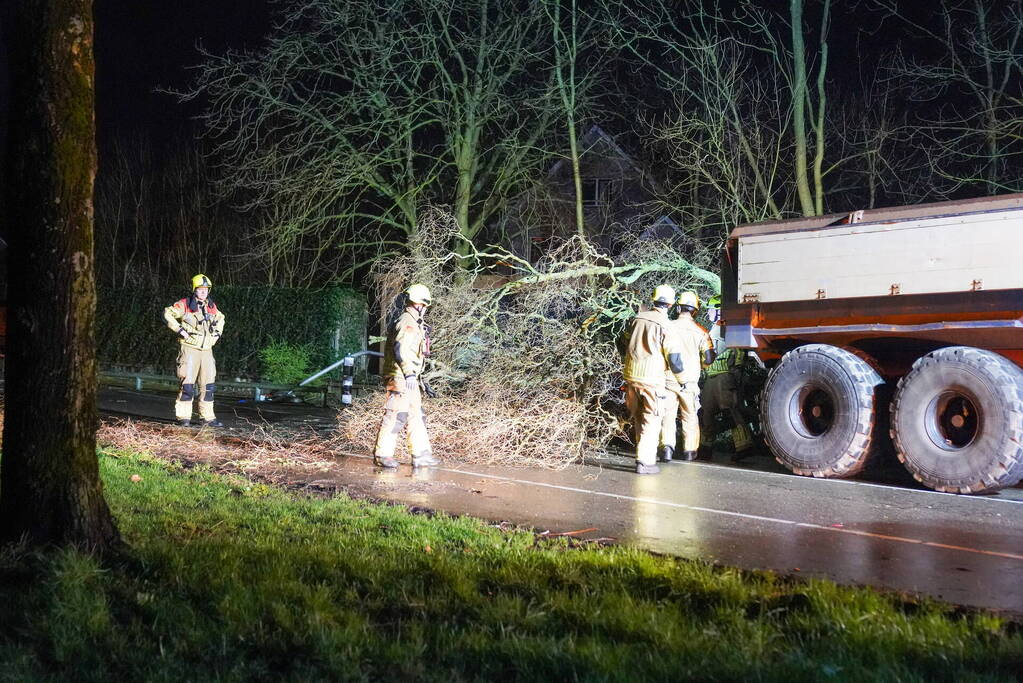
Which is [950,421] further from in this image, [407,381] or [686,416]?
[407,381]

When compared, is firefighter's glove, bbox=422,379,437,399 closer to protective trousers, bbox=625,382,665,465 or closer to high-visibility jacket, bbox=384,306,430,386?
high-visibility jacket, bbox=384,306,430,386

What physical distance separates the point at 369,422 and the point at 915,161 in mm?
13320

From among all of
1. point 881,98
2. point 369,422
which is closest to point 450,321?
point 369,422

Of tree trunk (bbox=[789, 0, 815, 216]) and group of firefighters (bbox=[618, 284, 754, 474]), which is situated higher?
tree trunk (bbox=[789, 0, 815, 216])

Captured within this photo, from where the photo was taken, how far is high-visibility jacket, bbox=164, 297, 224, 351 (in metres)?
13.9

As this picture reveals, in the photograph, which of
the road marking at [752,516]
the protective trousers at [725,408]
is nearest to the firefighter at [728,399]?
the protective trousers at [725,408]

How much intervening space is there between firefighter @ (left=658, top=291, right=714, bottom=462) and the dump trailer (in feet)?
1.54

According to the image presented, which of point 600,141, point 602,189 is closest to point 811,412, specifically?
point 600,141

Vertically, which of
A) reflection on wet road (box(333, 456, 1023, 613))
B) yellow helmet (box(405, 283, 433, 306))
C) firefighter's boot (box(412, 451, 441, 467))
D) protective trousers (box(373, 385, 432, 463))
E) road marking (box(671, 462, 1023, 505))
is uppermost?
yellow helmet (box(405, 283, 433, 306))

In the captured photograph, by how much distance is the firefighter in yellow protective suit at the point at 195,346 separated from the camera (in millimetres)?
13859

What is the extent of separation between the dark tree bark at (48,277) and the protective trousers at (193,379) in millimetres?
8104

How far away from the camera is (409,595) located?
5.09 metres

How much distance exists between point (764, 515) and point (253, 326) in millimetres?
19036

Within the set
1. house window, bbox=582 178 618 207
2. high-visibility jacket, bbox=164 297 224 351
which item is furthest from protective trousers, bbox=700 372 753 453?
house window, bbox=582 178 618 207
